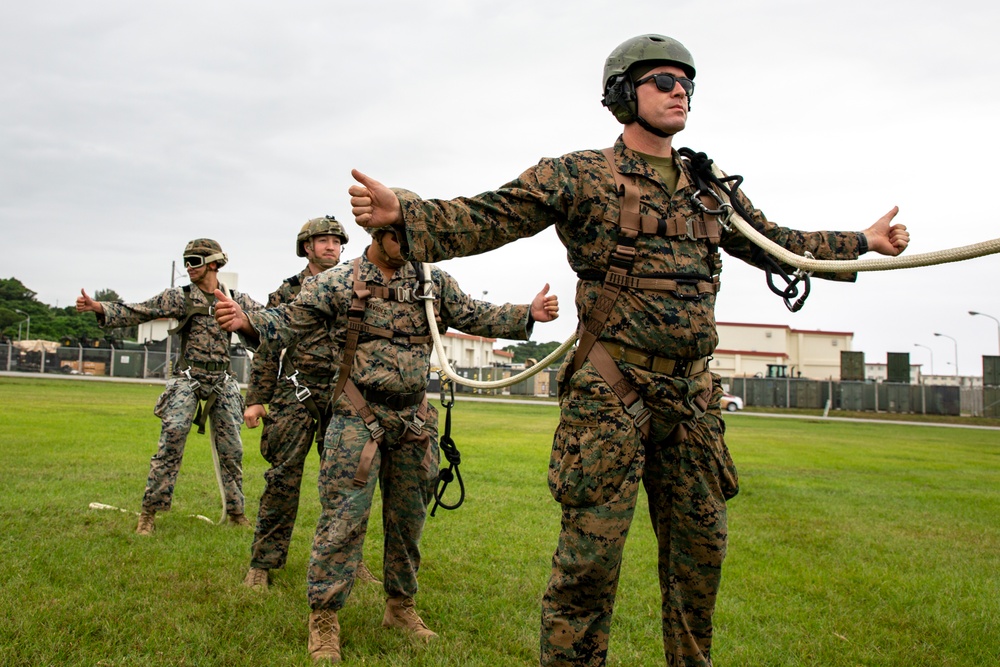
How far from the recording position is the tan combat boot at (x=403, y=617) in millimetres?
5129

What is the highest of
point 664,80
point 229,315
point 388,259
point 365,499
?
point 664,80

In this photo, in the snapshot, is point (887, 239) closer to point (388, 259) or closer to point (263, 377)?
point (388, 259)

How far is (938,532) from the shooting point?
8.97 metres

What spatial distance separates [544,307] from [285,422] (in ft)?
7.73

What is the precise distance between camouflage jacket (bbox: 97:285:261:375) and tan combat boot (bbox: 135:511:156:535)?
1.48m

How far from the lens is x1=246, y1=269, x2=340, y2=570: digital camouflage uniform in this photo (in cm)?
618

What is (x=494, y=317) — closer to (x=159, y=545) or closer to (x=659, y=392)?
(x=659, y=392)

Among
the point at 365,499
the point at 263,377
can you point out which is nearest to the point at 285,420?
the point at 263,377

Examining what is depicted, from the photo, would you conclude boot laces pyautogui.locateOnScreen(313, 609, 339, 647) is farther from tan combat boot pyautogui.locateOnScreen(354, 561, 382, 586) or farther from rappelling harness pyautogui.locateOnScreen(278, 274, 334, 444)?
rappelling harness pyautogui.locateOnScreen(278, 274, 334, 444)

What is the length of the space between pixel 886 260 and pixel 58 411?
21.7m

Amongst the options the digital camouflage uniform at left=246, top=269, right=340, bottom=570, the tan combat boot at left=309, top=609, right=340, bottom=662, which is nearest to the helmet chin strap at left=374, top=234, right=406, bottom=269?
the digital camouflage uniform at left=246, top=269, right=340, bottom=570

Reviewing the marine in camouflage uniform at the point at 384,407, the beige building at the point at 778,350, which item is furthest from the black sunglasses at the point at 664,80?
the beige building at the point at 778,350

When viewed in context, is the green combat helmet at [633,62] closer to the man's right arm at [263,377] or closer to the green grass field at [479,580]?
the green grass field at [479,580]

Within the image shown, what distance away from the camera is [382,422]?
5172 millimetres
